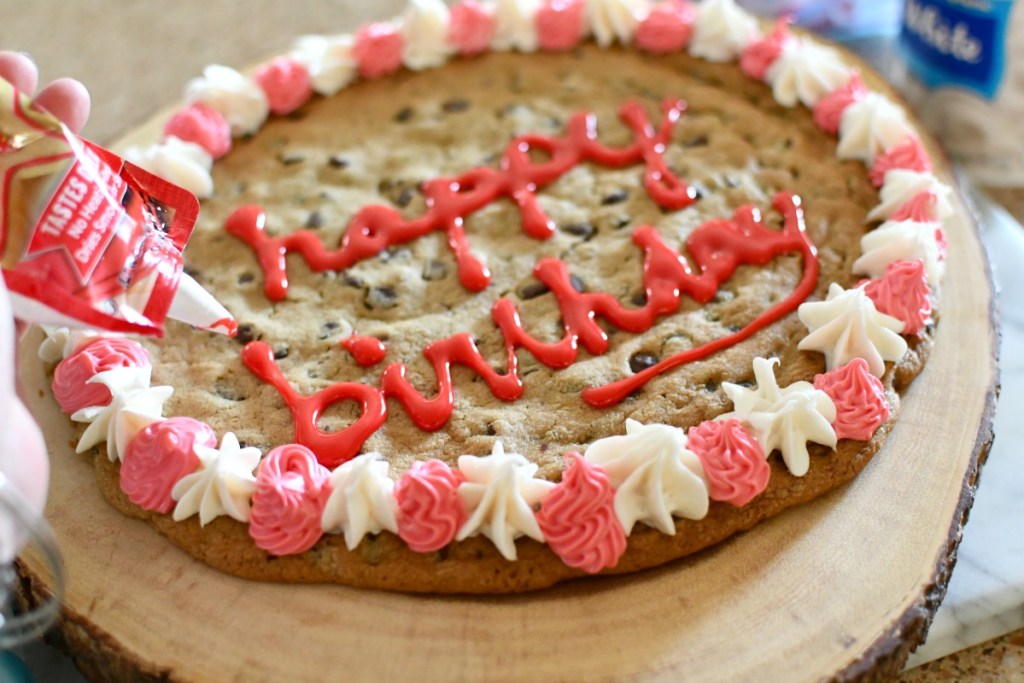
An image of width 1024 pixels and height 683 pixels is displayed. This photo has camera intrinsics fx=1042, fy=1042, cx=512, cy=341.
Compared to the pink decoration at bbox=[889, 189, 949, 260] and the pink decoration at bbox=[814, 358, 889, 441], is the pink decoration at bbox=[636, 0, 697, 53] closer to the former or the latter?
the pink decoration at bbox=[889, 189, 949, 260]

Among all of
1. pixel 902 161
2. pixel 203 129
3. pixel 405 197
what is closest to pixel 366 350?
pixel 405 197

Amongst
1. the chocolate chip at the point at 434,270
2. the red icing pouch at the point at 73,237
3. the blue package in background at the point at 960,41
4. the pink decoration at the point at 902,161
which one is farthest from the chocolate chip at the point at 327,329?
the blue package in background at the point at 960,41

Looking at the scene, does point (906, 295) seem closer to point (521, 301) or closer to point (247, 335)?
point (521, 301)

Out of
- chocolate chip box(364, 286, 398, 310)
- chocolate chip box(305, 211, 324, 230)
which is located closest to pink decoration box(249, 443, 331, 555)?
chocolate chip box(364, 286, 398, 310)

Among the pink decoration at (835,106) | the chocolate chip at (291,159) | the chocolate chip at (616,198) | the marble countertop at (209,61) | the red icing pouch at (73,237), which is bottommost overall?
the marble countertop at (209,61)

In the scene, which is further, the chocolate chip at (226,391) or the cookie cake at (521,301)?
the chocolate chip at (226,391)

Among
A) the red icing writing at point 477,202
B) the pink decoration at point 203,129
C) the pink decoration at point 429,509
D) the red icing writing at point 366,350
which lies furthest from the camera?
the pink decoration at point 203,129

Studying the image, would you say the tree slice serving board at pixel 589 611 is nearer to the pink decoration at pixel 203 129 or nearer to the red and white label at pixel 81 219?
the red and white label at pixel 81 219

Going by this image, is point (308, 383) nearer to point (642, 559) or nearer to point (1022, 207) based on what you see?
point (642, 559)
